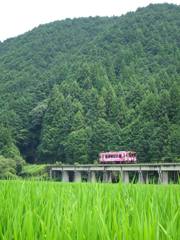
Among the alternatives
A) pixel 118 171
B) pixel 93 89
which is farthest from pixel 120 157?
pixel 93 89

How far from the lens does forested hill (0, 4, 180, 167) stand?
214ft

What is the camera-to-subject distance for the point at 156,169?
133ft

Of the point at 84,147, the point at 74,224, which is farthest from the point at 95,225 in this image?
the point at 84,147

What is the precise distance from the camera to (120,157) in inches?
2250

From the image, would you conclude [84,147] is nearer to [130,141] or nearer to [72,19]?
[130,141]

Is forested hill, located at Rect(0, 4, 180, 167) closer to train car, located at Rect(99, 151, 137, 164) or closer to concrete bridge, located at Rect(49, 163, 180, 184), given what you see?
train car, located at Rect(99, 151, 137, 164)

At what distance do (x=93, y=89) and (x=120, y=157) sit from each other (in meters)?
37.8

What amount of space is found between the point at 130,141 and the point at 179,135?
9.28m

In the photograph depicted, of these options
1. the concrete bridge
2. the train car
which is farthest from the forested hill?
the concrete bridge

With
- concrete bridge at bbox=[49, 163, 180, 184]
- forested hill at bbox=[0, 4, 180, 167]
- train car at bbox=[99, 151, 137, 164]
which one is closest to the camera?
concrete bridge at bbox=[49, 163, 180, 184]

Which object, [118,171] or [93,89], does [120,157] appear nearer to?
[118,171]

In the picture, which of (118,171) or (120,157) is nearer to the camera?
(118,171)

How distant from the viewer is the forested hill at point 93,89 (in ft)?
214

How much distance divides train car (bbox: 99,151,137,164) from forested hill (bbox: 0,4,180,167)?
8.49ft
